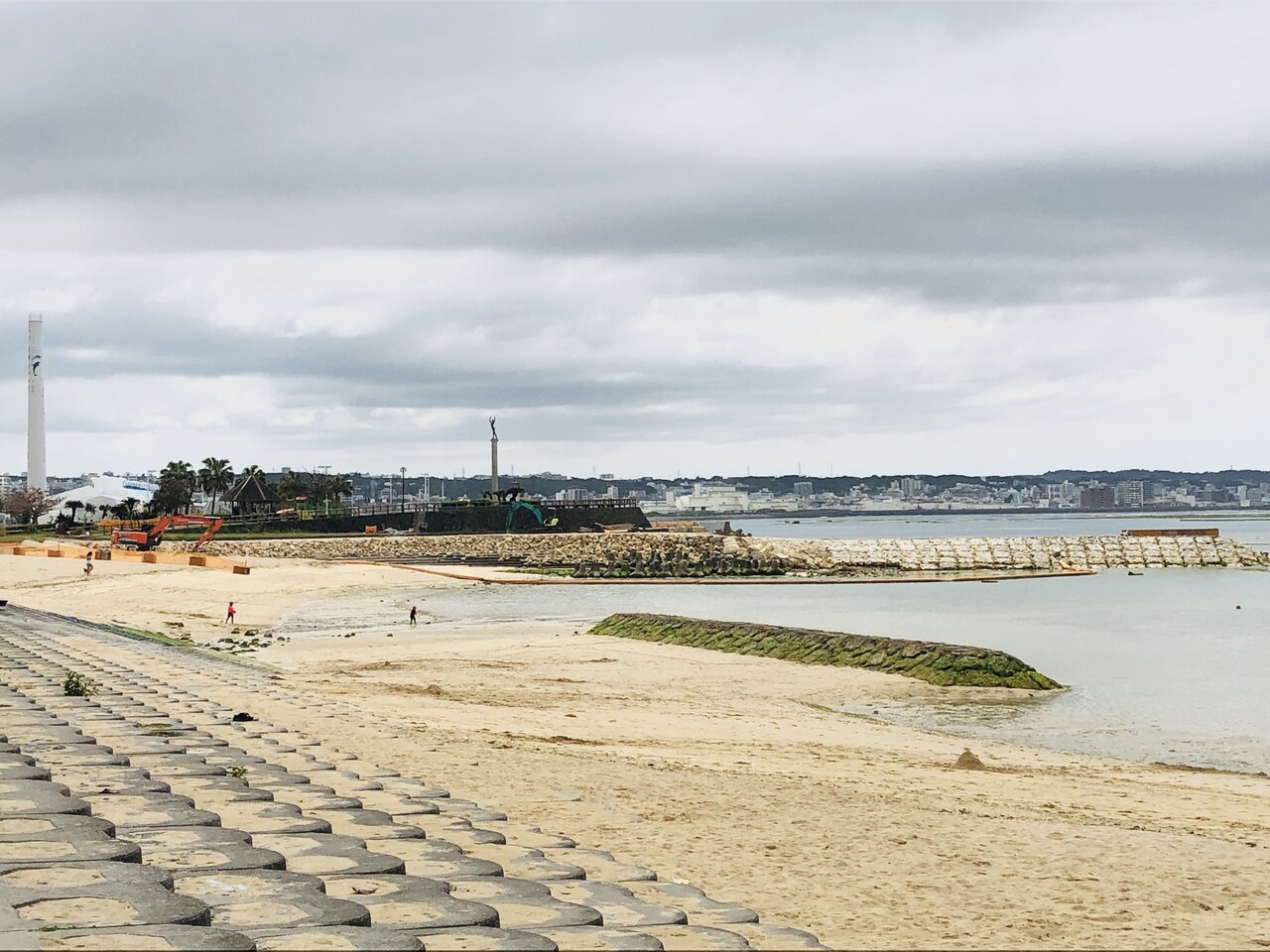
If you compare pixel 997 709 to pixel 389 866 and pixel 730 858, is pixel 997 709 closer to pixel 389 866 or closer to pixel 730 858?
pixel 730 858

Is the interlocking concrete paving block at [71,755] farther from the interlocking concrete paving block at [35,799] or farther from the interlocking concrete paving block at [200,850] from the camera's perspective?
the interlocking concrete paving block at [200,850]

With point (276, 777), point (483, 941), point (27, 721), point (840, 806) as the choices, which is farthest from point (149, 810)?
point (840, 806)

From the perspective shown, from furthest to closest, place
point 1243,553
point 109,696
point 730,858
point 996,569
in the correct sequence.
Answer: point 1243,553, point 996,569, point 109,696, point 730,858

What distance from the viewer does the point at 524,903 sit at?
620 centimetres

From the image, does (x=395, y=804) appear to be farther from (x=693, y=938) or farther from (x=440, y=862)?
(x=693, y=938)

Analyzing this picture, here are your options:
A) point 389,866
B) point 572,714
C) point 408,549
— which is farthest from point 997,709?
point 408,549

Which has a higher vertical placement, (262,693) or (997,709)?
(262,693)

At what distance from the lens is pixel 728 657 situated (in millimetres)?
34906

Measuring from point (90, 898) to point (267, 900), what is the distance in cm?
72

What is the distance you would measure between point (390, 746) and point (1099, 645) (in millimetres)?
33791

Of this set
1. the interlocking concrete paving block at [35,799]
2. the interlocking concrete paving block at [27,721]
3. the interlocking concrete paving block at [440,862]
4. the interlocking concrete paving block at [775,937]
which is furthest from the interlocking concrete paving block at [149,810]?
the interlocking concrete paving block at [27,721]

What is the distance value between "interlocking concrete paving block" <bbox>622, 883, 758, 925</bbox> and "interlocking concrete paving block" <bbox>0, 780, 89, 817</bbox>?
3.02 meters

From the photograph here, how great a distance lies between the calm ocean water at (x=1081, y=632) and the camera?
76.7 ft

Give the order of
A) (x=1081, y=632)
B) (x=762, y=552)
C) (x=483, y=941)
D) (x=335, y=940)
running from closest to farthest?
(x=335, y=940), (x=483, y=941), (x=1081, y=632), (x=762, y=552)
